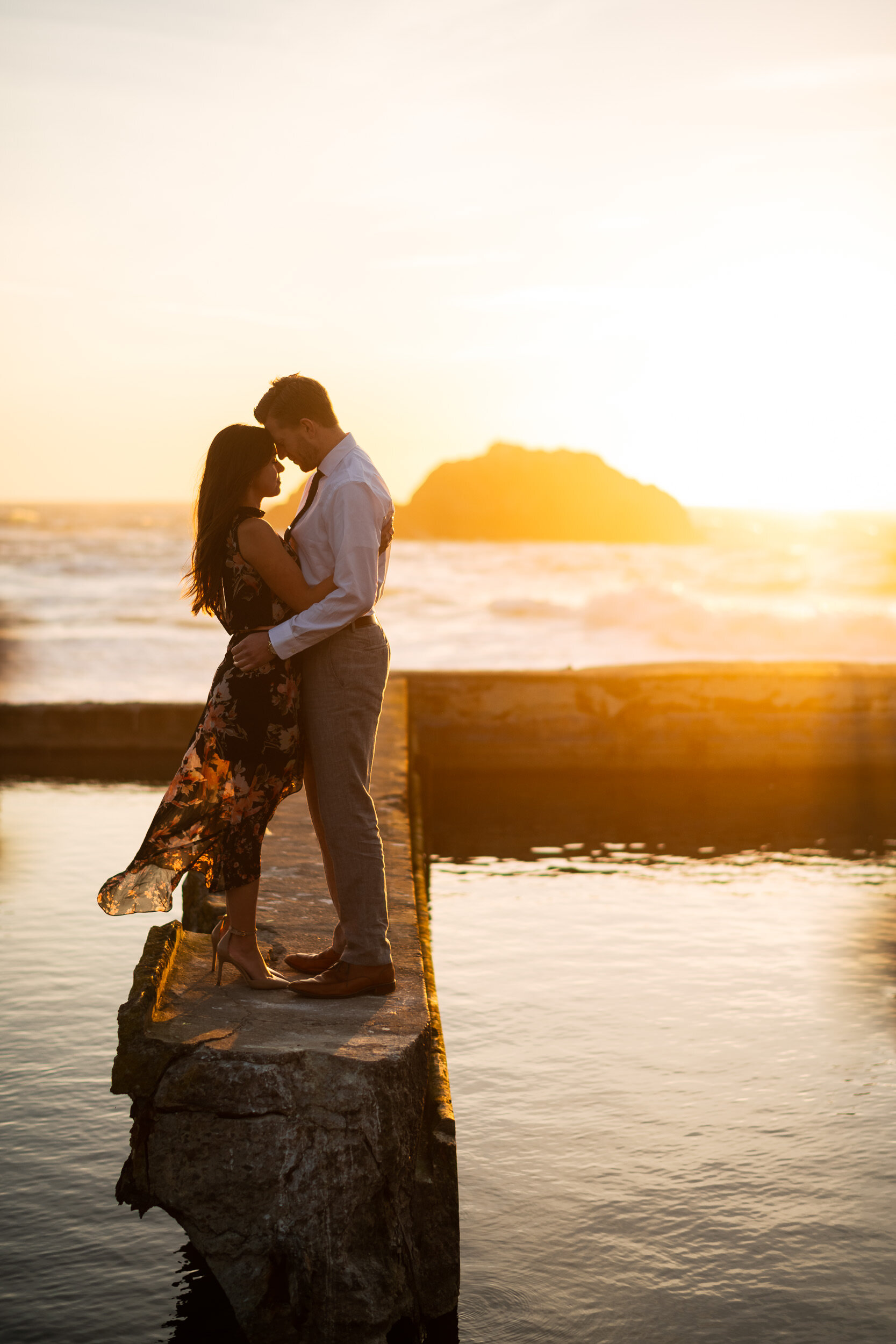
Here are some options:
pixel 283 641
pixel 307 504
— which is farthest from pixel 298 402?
pixel 283 641

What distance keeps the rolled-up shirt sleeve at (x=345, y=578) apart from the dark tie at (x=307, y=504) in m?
0.15

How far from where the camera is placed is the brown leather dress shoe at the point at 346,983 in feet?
9.55

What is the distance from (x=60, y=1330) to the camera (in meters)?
2.48

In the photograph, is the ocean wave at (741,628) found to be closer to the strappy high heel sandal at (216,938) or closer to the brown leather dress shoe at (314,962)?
the brown leather dress shoe at (314,962)

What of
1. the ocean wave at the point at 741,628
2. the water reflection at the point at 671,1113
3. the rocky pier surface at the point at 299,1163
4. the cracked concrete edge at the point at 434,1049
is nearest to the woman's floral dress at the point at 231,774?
the rocky pier surface at the point at 299,1163

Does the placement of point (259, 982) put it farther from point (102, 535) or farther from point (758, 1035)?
point (102, 535)

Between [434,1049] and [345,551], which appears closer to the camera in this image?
[345,551]

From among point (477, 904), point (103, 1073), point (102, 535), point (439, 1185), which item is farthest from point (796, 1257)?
point (102, 535)

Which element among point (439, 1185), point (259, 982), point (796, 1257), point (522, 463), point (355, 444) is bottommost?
point (796, 1257)

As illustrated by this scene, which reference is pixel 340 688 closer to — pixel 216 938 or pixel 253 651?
pixel 253 651

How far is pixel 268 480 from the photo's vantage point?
9.66ft

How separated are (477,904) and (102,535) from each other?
6170 cm

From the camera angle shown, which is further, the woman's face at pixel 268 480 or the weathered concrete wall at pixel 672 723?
the weathered concrete wall at pixel 672 723

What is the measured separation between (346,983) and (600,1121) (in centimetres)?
99
